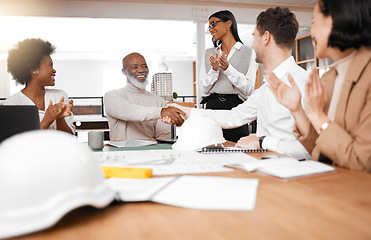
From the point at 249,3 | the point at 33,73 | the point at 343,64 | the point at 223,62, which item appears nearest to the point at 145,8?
the point at 249,3

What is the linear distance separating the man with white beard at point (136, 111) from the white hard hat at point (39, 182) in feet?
5.10

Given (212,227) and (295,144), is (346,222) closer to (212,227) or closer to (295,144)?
(212,227)

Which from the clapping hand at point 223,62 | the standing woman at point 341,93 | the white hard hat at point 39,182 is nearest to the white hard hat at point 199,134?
the standing woman at point 341,93

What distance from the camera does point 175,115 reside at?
2.13 metres

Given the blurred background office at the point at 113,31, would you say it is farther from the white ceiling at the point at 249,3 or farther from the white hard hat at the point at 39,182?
the white hard hat at the point at 39,182

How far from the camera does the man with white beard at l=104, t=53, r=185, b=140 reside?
2.27 meters

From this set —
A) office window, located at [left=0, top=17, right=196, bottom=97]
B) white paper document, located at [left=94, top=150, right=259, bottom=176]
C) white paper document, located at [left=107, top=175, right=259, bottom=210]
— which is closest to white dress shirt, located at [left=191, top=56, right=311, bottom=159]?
white paper document, located at [left=94, top=150, right=259, bottom=176]

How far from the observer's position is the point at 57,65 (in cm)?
1252

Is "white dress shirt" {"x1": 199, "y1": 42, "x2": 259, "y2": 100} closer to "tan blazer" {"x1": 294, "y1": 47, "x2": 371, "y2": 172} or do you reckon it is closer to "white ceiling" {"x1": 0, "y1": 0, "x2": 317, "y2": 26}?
"tan blazer" {"x1": 294, "y1": 47, "x2": 371, "y2": 172}

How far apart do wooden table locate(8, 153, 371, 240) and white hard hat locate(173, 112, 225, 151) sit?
0.69 meters

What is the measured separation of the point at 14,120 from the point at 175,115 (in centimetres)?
95

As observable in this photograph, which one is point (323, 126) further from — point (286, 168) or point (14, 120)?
point (14, 120)

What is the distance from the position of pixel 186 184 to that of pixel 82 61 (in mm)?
12854

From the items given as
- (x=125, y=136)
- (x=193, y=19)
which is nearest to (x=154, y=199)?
(x=125, y=136)
